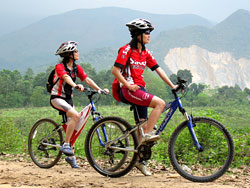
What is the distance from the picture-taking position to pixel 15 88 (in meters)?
82.2

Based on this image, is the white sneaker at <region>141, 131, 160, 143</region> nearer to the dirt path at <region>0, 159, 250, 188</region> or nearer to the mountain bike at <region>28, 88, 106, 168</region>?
the dirt path at <region>0, 159, 250, 188</region>

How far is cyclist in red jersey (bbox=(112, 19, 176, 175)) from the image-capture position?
15.8 feet

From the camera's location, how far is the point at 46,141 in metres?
6.48

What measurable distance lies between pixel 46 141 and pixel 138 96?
2490mm

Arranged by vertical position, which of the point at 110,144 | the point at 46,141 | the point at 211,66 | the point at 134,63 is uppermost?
the point at 134,63

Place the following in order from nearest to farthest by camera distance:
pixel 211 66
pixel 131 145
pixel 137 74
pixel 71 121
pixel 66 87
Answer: pixel 137 74 < pixel 131 145 < pixel 71 121 < pixel 66 87 < pixel 211 66

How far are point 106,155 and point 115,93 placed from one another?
3.26 ft

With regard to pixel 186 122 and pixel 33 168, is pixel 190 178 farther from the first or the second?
pixel 33 168

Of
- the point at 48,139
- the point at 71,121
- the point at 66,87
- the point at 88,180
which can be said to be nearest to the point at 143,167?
the point at 88,180

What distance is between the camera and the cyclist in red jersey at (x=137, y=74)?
481 cm

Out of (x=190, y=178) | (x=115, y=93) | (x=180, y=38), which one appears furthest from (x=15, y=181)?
(x=180, y=38)

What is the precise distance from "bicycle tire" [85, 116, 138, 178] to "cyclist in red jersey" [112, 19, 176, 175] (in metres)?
0.26

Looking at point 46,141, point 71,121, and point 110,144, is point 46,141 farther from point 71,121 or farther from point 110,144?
point 110,144

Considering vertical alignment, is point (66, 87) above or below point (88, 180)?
above
